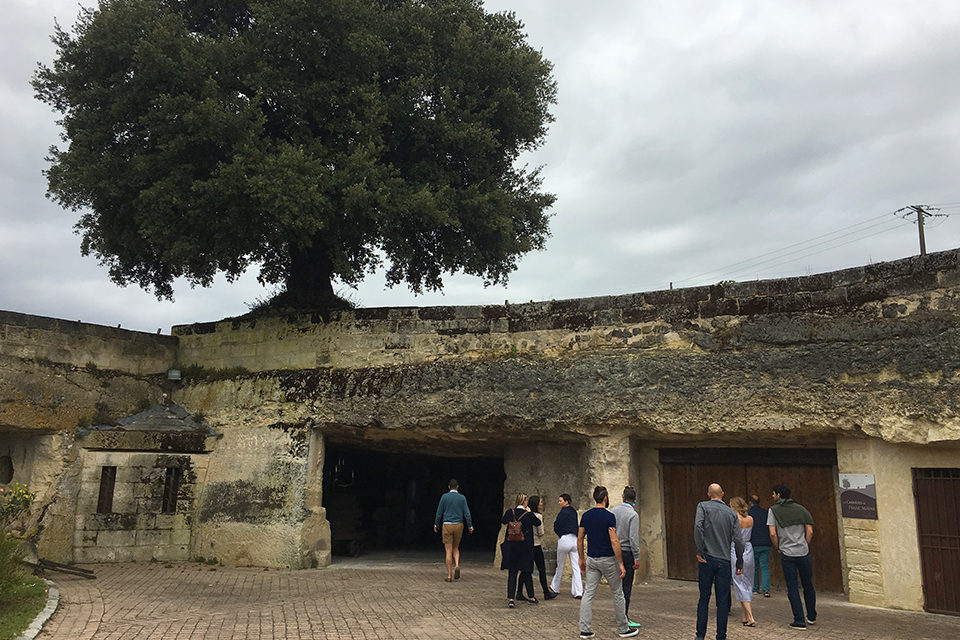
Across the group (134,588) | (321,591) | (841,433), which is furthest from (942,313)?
(134,588)

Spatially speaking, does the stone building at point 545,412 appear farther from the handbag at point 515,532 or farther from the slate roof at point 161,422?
the handbag at point 515,532

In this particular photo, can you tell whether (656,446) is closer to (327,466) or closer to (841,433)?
Result: (841,433)

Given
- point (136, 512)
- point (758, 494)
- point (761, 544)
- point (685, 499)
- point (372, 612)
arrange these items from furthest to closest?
point (136, 512)
point (685, 499)
point (758, 494)
point (761, 544)
point (372, 612)

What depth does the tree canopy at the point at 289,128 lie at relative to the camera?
11773mm

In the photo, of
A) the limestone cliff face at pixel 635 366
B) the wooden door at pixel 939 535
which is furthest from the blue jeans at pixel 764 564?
the wooden door at pixel 939 535

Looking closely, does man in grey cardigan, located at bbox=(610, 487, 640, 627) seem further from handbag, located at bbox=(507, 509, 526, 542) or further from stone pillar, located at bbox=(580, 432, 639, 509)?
stone pillar, located at bbox=(580, 432, 639, 509)

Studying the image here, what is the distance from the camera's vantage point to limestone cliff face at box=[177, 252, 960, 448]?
8336 millimetres

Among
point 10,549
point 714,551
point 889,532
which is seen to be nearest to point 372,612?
point 714,551

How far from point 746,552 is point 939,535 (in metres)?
2.36

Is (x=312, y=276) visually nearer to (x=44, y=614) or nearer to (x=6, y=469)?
(x=6, y=469)

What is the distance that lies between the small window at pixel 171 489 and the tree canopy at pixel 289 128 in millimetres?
3729

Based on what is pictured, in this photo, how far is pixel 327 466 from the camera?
14.7m

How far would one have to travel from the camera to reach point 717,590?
6.49 m

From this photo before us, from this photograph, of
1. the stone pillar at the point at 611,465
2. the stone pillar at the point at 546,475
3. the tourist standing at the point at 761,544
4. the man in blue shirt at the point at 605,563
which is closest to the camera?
the man in blue shirt at the point at 605,563
